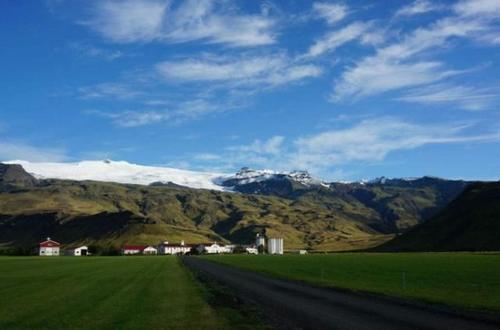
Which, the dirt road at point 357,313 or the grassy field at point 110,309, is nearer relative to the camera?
the dirt road at point 357,313

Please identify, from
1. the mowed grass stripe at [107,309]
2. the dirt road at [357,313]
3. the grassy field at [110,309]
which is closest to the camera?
the dirt road at [357,313]

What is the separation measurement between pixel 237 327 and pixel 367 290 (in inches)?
893

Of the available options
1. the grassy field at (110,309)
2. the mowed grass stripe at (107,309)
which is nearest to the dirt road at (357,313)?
the grassy field at (110,309)

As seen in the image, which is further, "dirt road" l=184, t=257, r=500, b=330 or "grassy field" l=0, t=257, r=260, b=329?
"grassy field" l=0, t=257, r=260, b=329

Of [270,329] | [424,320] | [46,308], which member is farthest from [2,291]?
[424,320]

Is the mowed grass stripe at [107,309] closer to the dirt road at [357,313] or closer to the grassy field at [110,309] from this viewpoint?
the grassy field at [110,309]

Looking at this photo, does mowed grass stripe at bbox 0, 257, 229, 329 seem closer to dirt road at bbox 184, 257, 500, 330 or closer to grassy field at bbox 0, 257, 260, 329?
grassy field at bbox 0, 257, 260, 329

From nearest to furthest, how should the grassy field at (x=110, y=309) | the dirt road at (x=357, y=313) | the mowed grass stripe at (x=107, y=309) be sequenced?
the dirt road at (x=357, y=313) → the grassy field at (x=110, y=309) → the mowed grass stripe at (x=107, y=309)

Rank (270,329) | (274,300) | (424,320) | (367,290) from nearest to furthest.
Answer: (270,329)
(424,320)
(274,300)
(367,290)

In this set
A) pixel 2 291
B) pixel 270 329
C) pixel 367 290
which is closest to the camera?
pixel 270 329

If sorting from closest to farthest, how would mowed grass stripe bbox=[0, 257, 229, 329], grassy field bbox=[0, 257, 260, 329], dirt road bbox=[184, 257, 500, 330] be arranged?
1. dirt road bbox=[184, 257, 500, 330]
2. grassy field bbox=[0, 257, 260, 329]
3. mowed grass stripe bbox=[0, 257, 229, 329]

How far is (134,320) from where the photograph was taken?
3141 cm

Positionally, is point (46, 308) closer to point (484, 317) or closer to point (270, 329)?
point (270, 329)

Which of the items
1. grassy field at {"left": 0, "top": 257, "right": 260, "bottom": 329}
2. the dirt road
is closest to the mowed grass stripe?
grassy field at {"left": 0, "top": 257, "right": 260, "bottom": 329}
